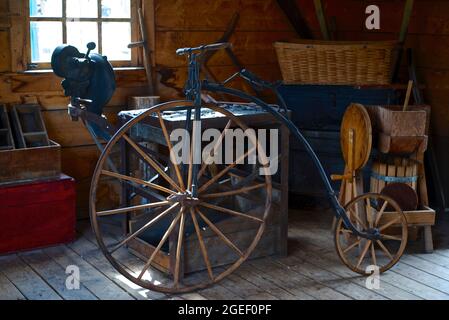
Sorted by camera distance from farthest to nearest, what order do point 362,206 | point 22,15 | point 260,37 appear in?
point 260,37
point 22,15
point 362,206

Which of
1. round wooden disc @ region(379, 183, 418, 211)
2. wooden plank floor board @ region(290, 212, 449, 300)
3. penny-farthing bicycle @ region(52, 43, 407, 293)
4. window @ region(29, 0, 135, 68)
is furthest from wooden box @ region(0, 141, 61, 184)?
round wooden disc @ region(379, 183, 418, 211)

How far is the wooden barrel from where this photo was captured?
3.70 meters

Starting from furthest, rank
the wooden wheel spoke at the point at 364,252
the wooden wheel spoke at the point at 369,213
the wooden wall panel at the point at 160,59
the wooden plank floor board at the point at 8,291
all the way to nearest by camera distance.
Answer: the wooden wall panel at the point at 160,59
the wooden wheel spoke at the point at 369,213
the wooden wheel spoke at the point at 364,252
the wooden plank floor board at the point at 8,291

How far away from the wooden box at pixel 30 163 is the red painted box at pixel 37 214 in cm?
6

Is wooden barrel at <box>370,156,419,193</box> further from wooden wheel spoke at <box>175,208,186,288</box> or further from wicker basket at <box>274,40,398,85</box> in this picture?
wooden wheel spoke at <box>175,208,186,288</box>

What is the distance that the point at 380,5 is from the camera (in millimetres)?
4922

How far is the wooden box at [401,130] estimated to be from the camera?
3572mm

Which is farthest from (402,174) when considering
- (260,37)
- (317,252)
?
(260,37)

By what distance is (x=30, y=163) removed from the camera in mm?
3676

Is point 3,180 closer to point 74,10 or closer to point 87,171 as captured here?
point 87,171

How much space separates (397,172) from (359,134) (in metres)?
0.34

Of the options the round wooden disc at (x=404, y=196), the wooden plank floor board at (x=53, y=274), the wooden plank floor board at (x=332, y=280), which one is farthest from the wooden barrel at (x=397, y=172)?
the wooden plank floor board at (x=53, y=274)

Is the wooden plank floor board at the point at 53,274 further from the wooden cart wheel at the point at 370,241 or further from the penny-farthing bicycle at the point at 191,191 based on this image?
the wooden cart wheel at the point at 370,241

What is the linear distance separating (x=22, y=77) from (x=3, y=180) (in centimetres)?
65
